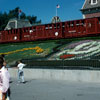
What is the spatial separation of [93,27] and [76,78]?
7952 millimetres

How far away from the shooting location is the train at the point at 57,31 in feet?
76.6

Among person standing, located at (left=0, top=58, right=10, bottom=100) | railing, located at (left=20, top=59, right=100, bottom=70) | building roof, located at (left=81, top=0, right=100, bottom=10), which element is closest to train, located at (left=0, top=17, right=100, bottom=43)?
railing, located at (left=20, top=59, right=100, bottom=70)

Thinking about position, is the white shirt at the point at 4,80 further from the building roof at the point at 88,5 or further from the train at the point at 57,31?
the building roof at the point at 88,5

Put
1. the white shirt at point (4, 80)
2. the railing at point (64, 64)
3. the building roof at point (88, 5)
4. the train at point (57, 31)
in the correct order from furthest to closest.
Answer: the building roof at point (88, 5), the train at point (57, 31), the railing at point (64, 64), the white shirt at point (4, 80)

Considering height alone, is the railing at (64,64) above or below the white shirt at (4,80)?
below

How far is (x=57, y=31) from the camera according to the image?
26.2m

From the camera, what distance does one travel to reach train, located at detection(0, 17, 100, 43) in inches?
920

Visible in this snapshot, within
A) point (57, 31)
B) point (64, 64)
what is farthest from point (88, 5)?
point (64, 64)

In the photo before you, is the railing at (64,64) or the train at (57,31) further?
the train at (57,31)

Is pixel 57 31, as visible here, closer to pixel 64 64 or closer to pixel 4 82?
pixel 64 64

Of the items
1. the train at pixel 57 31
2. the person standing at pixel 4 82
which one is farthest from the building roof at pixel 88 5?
the person standing at pixel 4 82

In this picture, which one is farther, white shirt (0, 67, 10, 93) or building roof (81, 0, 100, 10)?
building roof (81, 0, 100, 10)

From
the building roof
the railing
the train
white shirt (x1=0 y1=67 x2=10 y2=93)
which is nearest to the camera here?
white shirt (x1=0 y1=67 x2=10 y2=93)

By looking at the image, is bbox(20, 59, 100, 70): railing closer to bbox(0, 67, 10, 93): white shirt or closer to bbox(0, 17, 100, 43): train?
bbox(0, 17, 100, 43): train
